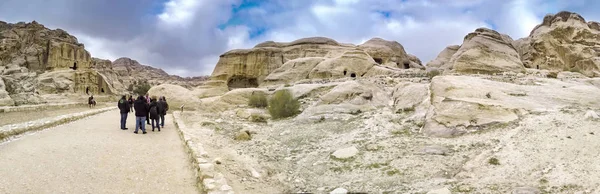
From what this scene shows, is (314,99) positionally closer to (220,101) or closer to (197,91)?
(220,101)

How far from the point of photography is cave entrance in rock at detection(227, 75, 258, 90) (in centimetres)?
5331

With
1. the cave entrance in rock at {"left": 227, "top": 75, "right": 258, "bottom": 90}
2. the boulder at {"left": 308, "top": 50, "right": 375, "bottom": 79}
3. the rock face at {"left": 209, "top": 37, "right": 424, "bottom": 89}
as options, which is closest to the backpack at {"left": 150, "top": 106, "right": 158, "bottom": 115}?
the boulder at {"left": 308, "top": 50, "right": 375, "bottom": 79}

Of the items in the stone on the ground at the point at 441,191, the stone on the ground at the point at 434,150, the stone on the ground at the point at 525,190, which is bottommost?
the stone on the ground at the point at 441,191

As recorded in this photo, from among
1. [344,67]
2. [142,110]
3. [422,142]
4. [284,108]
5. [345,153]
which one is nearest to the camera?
[345,153]

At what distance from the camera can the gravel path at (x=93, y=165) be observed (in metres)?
6.33

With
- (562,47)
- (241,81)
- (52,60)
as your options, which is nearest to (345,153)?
(562,47)

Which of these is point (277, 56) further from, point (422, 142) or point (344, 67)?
point (422, 142)

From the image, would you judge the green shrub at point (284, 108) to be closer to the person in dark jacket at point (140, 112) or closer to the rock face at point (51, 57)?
the person in dark jacket at point (140, 112)

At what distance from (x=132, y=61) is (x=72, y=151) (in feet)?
492

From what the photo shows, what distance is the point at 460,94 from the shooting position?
11.5m

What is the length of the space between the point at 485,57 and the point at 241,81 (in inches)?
1418

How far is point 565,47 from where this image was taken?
38750 mm

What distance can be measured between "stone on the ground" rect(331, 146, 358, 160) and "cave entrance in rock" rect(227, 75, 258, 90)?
4540 cm

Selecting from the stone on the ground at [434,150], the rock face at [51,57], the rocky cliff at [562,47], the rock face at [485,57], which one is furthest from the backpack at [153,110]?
the rock face at [51,57]
